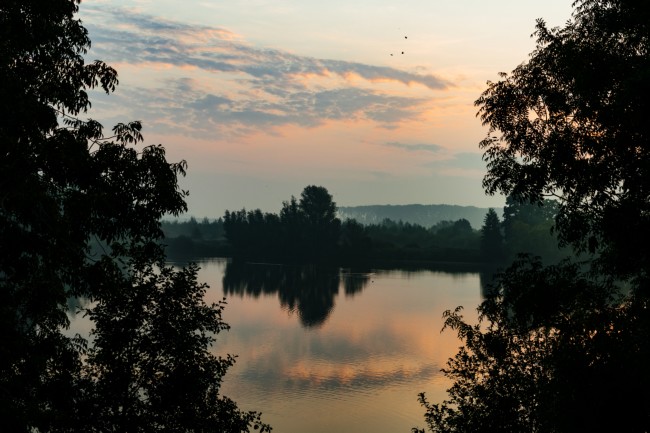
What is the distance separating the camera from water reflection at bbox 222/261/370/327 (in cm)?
8169

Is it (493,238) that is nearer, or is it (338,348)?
(338,348)

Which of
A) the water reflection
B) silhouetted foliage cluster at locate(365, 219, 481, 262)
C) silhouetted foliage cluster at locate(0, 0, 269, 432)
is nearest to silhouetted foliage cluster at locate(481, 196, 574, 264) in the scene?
silhouetted foliage cluster at locate(365, 219, 481, 262)

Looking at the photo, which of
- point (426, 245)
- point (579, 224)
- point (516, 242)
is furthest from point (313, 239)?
point (579, 224)

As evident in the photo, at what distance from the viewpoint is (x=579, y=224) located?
50.7ft

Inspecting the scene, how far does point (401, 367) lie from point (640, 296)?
123 feet

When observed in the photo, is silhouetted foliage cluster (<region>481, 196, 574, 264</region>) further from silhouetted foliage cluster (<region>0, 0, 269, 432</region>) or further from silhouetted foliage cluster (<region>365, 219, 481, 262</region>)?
silhouetted foliage cluster (<region>0, 0, 269, 432</region>)

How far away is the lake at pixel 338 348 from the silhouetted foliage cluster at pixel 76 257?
20.6m

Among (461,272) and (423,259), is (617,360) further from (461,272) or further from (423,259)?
(423,259)

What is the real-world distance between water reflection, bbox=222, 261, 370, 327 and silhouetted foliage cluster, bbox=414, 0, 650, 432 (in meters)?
52.8

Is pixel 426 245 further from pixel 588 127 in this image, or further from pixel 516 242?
pixel 588 127

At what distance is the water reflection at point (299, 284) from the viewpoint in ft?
268

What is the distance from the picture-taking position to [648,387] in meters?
12.3

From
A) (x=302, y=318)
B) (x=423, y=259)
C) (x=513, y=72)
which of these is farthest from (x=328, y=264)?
(x=513, y=72)

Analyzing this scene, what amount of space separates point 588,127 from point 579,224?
7.74 feet
